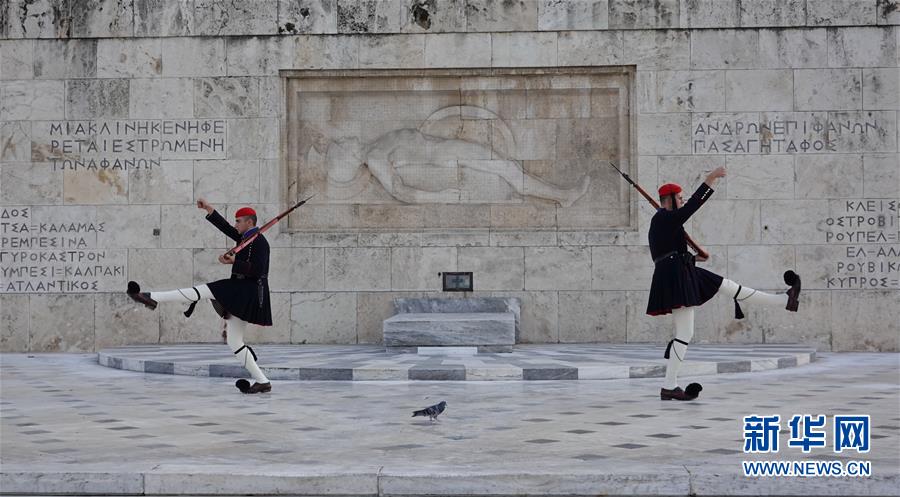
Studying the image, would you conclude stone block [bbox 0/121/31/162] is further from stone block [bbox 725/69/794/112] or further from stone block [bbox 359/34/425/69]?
stone block [bbox 725/69/794/112]

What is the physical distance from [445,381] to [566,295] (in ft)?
15.4

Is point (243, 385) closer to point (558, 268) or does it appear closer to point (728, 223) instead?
point (558, 268)

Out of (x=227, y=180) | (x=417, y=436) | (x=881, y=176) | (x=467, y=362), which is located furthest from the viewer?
(x=227, y=180)

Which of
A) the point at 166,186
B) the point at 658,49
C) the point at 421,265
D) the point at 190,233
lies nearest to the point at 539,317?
the point at 421,265

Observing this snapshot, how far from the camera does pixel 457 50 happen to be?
15922 mm

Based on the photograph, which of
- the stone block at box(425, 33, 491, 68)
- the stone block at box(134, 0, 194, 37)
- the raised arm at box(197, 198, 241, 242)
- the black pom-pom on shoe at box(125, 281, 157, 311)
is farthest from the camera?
the stone block at box(134, 0, 194, 37)

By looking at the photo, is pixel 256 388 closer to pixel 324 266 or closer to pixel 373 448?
pixel 373 448

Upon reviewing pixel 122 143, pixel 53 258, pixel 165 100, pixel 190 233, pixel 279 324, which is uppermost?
pixel 165 100

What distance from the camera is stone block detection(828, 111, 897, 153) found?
608 inches

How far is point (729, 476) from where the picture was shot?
218 inches

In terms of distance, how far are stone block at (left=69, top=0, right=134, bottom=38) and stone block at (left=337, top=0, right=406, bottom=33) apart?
3249 mm

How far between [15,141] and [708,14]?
10612 mm

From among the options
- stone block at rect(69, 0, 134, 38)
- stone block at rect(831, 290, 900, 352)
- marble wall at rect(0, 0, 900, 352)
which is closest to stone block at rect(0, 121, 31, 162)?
marble wall at rect(0, 0, 900, 352)

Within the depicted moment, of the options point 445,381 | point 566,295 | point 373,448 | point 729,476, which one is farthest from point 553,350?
point 729,476
